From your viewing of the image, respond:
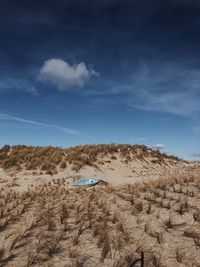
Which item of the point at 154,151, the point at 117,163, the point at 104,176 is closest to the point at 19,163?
the point at 104,176

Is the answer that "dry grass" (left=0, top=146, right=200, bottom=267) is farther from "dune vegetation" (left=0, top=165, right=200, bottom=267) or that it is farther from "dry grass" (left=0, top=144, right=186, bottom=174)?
"dry grass" (left=0, top=144, right=186, bottom=174)

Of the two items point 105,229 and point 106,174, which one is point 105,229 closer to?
point 105,229

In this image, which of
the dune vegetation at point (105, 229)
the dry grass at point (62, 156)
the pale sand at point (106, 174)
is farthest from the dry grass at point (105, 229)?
the dry grass at point (62, 156)

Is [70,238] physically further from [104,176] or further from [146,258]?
[104,176]

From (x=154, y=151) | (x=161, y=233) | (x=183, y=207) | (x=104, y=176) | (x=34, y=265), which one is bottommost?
(x=34, y=265)

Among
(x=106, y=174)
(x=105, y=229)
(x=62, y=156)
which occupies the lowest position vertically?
(x=105, y=229)

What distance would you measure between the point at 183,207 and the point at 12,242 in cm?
619

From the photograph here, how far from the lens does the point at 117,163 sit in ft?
104

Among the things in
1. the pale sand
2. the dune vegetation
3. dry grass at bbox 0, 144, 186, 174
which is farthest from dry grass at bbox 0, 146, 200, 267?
dry grass at bbox 0, 144, 186, 174

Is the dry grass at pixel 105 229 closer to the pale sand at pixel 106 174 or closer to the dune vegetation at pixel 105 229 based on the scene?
the dune vegetation at pixel 105 229

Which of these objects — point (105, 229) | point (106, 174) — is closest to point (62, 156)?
point (106, 174)

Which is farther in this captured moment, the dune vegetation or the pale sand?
the pale sand

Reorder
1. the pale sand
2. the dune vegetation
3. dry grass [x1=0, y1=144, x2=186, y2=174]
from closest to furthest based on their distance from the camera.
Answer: the dune vegetation, the pale sand, dry grass [x1=0, y1=144, x2=186, y2=174]

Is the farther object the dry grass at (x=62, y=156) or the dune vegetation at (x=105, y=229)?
the dry grass at (x=62, y=156)
